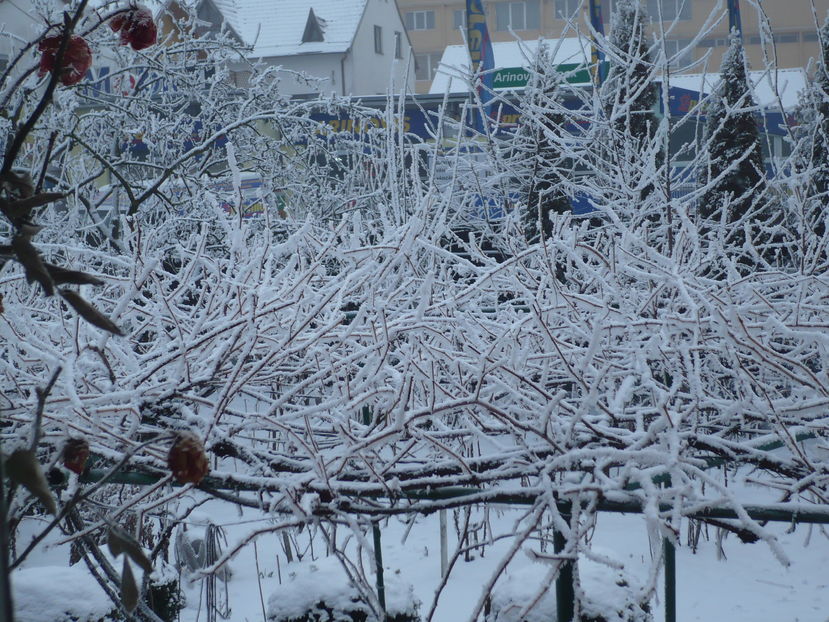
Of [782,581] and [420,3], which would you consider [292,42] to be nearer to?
[420,3]

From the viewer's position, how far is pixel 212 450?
1727 millimetres

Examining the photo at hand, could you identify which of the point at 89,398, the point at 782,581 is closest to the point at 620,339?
the point at 89,398

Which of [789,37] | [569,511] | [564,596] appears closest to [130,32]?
[569,511]

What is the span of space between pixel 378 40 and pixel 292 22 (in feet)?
13.7

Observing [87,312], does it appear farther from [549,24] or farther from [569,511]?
[549,24]

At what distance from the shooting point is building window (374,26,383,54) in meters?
37.1

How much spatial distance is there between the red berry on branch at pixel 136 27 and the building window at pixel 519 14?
55.2m

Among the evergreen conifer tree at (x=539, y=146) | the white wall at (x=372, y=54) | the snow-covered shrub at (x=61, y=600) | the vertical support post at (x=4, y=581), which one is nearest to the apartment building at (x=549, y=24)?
the white wall at (x=372, y=54)

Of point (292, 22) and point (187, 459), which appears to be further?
point (292, 22)

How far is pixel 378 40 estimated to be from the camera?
37.3 metres

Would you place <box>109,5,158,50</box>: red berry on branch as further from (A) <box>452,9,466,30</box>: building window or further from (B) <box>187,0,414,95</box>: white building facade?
(A) <box>452,9,466,30</box>: building window

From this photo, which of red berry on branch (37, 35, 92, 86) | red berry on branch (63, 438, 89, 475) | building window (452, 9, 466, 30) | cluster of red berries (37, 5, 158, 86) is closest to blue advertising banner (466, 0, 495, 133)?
cluster of red berries (37, 5, 158, 86)

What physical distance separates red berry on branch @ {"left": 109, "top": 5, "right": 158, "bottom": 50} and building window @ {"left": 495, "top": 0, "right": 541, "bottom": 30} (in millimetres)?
55171

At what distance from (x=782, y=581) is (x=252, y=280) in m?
4.27
